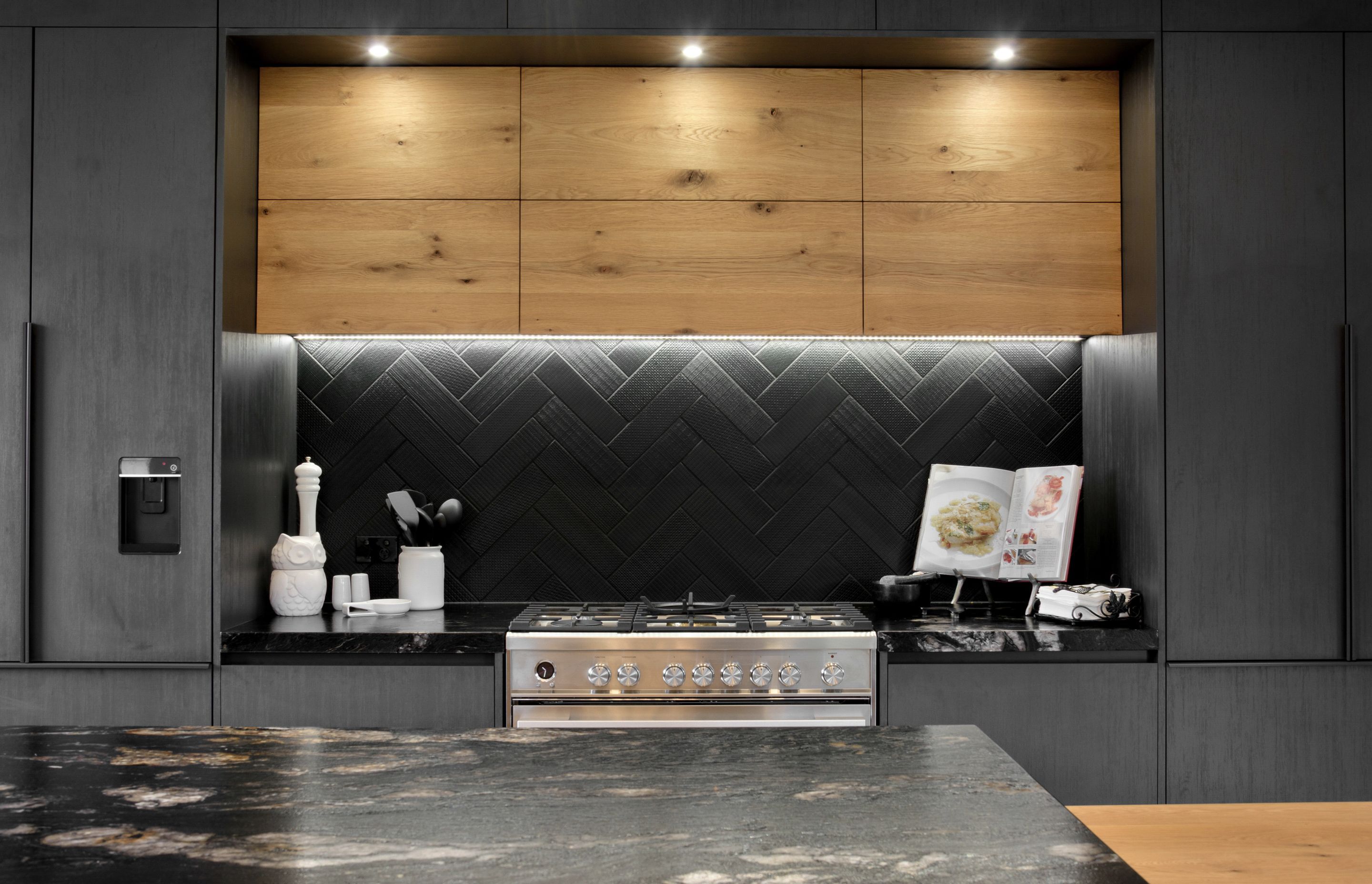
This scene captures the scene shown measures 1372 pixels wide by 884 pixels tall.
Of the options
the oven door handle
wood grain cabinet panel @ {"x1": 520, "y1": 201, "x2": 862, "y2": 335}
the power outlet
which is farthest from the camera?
the power outlet

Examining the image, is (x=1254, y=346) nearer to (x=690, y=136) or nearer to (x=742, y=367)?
(x=742, y=367)

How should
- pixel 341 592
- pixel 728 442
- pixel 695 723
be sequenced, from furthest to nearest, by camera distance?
pixel 728 442 < pixel 341 592 < pixel 695 723

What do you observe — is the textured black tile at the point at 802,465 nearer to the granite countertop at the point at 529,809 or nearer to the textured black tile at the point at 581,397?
the textured black tile at the point at 581,397

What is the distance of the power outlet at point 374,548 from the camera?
122 inches

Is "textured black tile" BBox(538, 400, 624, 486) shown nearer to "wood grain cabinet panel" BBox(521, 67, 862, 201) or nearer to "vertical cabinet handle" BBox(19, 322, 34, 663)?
"wood grain cabinet panel" BBox(521, 67, 862, 201)

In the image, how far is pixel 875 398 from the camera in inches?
123

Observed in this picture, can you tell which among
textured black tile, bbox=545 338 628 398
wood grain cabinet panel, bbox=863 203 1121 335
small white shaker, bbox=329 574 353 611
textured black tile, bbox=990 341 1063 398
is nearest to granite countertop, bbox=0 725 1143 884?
small white shaker, bbox=329 574 353 611

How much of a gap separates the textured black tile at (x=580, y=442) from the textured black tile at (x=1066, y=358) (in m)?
1.38

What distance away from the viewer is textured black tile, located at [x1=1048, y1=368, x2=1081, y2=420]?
10.3 feet

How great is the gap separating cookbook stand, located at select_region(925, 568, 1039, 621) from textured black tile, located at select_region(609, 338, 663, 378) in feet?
3.69

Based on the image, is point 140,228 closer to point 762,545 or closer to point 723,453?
point 723,453

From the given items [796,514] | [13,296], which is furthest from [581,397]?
[13,296]

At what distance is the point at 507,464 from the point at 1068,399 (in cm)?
176

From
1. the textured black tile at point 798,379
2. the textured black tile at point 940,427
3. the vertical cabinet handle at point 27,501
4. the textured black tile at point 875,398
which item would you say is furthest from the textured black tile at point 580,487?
the vertical cabinet handle at point 27,501
